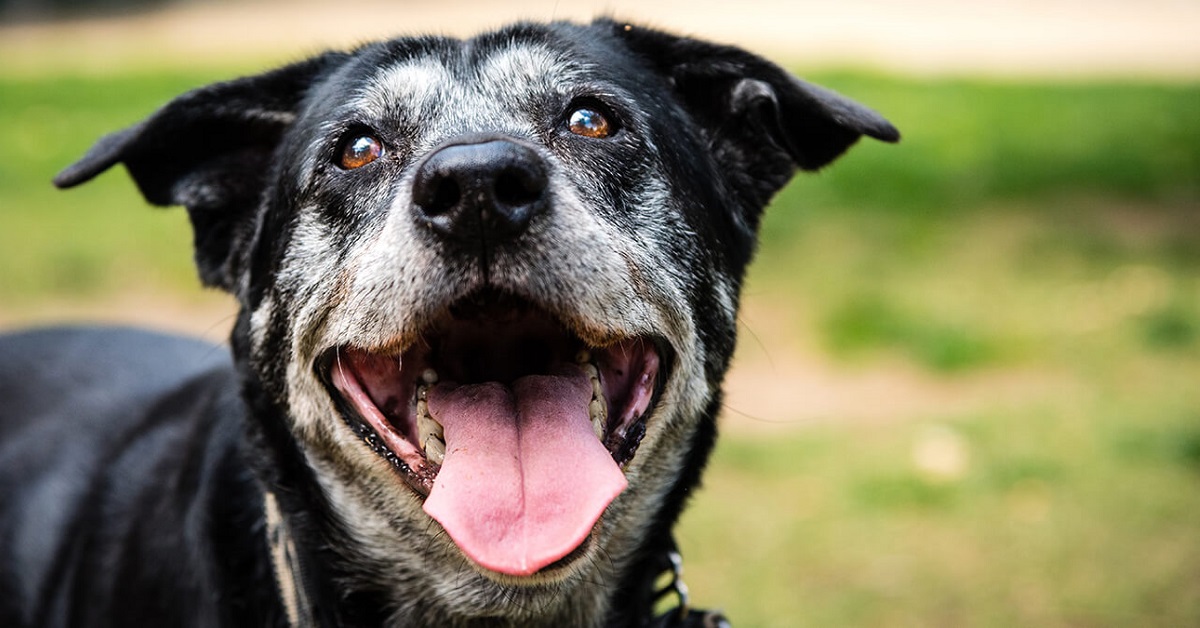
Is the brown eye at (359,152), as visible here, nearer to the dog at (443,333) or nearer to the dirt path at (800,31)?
the dog at (443,333)

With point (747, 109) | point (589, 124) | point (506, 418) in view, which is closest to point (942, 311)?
point (747, 109)

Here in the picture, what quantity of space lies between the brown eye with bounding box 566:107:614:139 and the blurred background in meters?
1.09

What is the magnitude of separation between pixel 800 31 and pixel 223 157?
12.7 m

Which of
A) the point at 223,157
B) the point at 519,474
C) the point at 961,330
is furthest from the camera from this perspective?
the point at 961,330

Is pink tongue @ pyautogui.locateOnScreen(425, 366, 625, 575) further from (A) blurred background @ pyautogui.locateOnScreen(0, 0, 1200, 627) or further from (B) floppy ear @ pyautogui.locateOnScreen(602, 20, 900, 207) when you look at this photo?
(A) blurred background @ pyautogui.locateOnScreen(0, 0, 1200, 627)

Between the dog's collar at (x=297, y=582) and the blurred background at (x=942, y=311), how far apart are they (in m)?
0.94

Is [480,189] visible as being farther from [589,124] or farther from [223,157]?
[223,157]

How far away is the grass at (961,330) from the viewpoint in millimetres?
4629

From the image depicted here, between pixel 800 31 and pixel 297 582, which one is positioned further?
pixel 800 31

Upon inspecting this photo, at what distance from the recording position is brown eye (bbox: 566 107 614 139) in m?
2.90

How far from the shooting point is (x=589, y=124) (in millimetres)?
2910

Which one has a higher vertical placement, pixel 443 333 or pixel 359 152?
pixel 359 152

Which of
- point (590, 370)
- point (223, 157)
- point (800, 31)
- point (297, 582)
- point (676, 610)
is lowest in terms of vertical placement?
point (800, 31)

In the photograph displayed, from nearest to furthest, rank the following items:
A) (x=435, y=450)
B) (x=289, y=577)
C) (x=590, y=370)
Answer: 1. (x=435, y=450)
2. (x=590, y=370)
3. (x=289, y=577)
